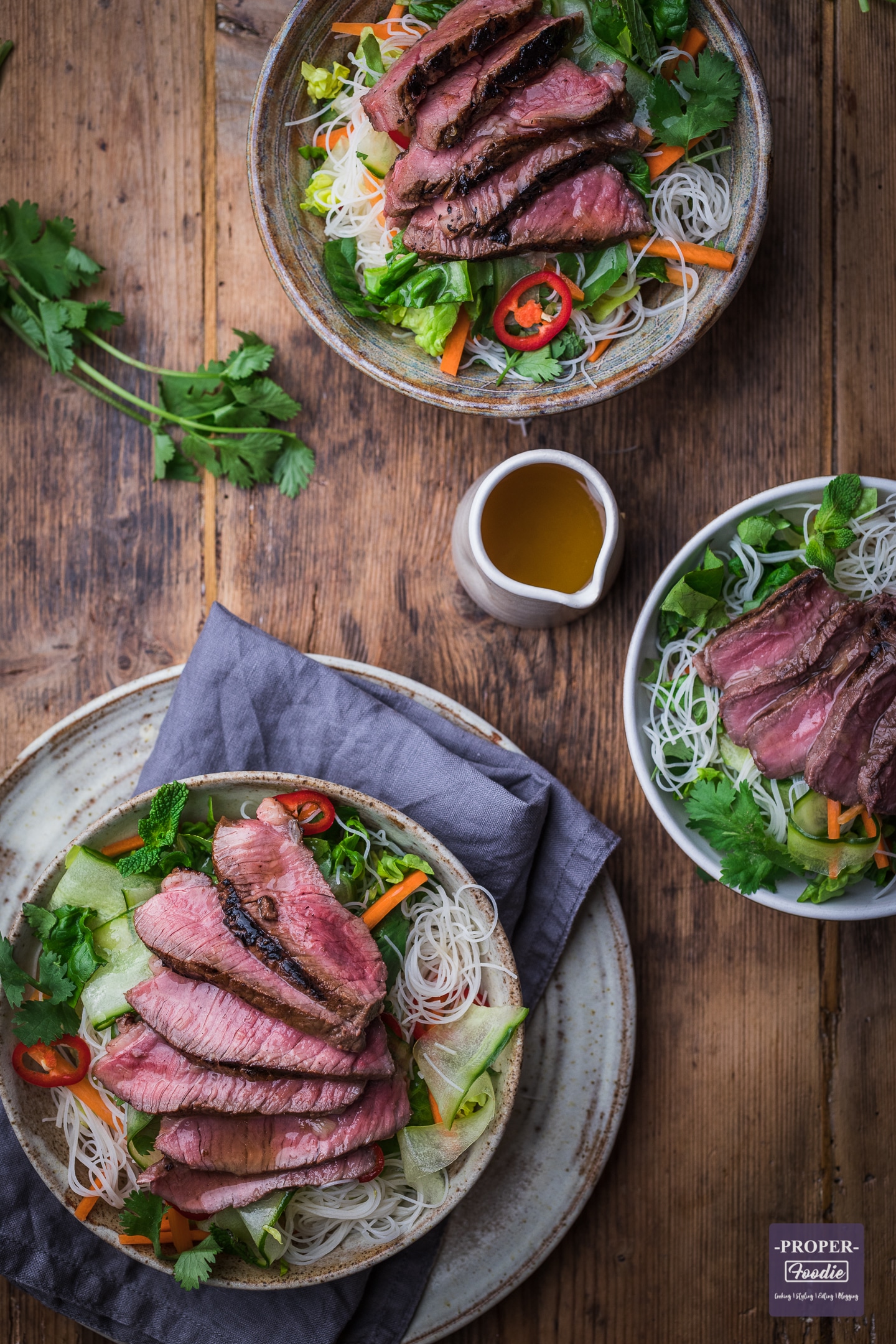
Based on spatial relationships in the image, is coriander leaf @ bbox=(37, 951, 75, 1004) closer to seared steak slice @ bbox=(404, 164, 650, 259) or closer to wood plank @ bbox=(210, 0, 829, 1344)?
wood plank @ bbox=(210, 0, 829, 1344)

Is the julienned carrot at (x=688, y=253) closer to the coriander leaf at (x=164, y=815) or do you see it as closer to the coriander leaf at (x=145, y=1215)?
the coriander leaf at (x=164, y=815)

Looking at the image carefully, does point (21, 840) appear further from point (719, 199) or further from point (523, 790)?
point (719, 199)

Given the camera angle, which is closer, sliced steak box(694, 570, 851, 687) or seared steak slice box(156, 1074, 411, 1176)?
seared steak slice box(156, 1074, 411, 1176)

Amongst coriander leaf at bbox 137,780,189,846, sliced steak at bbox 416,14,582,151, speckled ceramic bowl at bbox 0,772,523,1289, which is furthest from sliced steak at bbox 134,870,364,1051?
sliced steak at bbox 416,14,582,151

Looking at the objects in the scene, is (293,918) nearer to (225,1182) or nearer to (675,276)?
(225,1182)

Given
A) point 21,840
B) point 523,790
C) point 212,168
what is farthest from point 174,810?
point 212,168

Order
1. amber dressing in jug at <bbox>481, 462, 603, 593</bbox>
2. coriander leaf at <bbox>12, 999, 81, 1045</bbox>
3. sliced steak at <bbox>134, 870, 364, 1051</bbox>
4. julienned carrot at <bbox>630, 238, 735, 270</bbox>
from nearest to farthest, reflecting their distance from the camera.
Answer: sliced steak at <bbox>134, 870, 364, 1051</bbox>, coriander leaf at <bbox>12, 999, 81, 1045</bbox>, julienned carrot at <bbox>630, 238, 735, 270</bbox>, amber dressing in jug at <bbox>481, 462, 603, 593</bbox>
